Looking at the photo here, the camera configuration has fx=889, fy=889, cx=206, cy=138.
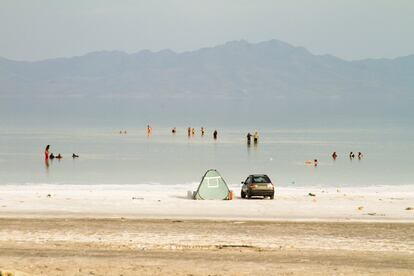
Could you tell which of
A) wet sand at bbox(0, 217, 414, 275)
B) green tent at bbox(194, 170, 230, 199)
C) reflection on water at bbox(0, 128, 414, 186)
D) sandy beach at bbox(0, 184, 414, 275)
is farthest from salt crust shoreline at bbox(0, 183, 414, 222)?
reflection on water at bbox(0, 128, 414, 186)

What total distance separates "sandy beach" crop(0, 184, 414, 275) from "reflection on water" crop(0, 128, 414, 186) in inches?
890

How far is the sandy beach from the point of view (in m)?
21.8

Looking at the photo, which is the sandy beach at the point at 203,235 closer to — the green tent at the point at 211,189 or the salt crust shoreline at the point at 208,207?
the salt crust shoreline at the point at 208,207

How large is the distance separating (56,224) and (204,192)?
13388 millimetres

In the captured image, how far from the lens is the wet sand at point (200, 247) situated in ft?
70.2

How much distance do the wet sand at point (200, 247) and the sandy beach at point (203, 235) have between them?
0.09 feet

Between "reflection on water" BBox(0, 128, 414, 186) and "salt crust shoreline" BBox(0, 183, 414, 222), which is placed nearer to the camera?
"salt crust shoreline" BBox(0, 183, 414, 222)

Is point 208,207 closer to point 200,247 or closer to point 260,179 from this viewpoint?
point 260,179

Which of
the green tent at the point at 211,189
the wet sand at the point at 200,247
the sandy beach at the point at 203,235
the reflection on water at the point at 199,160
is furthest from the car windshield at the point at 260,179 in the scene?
the reflection on water at the point at 199,160

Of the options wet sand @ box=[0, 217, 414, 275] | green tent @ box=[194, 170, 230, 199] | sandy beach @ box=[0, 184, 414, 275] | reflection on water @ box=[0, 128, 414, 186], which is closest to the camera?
wet sand @ box=[0, 217, 414, 275]

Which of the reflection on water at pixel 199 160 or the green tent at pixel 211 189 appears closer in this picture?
the green tent at pixel 211 189

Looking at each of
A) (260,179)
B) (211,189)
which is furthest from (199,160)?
(211,189)

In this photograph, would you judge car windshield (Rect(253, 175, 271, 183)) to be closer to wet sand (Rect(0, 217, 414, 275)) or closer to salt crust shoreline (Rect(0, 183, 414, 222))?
salt crust shoreline (Rect(0, 183, 414, 222))

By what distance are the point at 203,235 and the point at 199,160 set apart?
65617 mm
